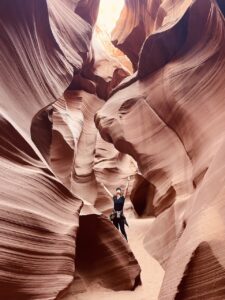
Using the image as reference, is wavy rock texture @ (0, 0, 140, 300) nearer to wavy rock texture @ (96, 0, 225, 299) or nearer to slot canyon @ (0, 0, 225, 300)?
slot canyon @ (0, 0, 225, 300)

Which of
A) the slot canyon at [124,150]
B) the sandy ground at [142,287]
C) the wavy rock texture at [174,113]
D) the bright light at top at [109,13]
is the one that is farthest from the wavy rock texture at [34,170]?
the bright light at top at [109,13]

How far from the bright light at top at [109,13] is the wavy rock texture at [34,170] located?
20660 mm

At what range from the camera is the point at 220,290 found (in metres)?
3.17

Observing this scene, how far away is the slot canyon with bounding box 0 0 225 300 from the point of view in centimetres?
353

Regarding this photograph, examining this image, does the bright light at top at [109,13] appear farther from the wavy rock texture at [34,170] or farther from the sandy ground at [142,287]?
the sandy ground at [142,287]

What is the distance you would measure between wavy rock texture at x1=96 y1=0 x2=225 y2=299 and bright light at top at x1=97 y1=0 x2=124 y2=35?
19.9m

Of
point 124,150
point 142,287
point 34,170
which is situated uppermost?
point 34,170

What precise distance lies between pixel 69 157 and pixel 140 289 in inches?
266

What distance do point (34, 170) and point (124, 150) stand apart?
5166 mm

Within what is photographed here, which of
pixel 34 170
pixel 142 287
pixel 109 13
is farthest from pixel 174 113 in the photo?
pixel 109 13

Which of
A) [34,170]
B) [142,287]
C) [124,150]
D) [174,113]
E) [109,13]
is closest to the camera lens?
[34,170]

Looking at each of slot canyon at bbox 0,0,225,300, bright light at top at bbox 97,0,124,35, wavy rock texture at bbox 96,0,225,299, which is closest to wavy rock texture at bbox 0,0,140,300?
slot canyon at bbox 0,0,225,300

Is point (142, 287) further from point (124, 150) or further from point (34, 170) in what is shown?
point (124, 150)

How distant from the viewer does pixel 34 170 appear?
4211 millimetres
